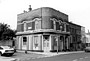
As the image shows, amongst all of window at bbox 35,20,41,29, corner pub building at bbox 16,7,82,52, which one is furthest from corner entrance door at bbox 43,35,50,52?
window at bbox 35,20,41,29

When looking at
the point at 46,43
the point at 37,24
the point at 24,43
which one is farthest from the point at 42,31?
the point at 24,43

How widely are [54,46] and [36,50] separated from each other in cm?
384

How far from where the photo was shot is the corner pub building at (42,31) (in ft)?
95.8

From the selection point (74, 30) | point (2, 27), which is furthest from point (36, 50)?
point (74, 30)

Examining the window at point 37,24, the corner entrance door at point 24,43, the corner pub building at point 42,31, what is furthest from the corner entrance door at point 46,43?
the corner entrance door at point 24,43

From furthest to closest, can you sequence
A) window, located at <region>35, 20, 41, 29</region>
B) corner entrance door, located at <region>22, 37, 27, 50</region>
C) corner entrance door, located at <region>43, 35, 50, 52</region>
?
corner entrance door, located at <region>22, 37, 27, 50</region>
window, located at <region>35, 20, 41, 29</region>
corner entrance door, located at <region>43, 35, 50, 52</region>

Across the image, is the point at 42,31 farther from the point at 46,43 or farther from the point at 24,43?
the point at 24,43

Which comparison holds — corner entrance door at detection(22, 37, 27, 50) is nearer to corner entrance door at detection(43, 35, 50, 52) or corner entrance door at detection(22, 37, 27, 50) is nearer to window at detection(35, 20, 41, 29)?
window at detection(35, 20, 41, 29)

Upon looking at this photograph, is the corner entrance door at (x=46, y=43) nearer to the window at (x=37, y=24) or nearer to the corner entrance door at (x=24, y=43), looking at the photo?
the window at (x=37, y=24)

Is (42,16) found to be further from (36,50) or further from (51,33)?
(36,50)

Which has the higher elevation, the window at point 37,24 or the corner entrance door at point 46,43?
the window at point 37,24

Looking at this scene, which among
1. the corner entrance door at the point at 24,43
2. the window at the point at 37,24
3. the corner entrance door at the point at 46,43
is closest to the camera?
the corner entrance door at the point at 46,43

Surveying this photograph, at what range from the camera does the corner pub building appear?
95.8 feet

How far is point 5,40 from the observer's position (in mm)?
35094
